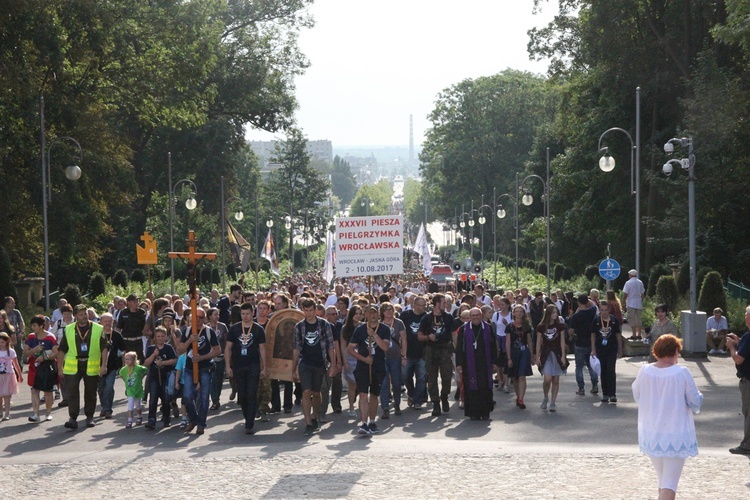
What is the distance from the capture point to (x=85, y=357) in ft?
54.3

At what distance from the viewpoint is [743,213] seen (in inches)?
1481

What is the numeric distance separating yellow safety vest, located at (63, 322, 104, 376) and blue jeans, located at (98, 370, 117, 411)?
2.60ft

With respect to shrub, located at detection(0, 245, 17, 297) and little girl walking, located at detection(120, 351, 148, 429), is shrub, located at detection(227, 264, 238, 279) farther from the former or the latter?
little girl walking, located at detection(120, 351, 148, 429)

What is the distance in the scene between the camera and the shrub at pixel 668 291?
3259 cm

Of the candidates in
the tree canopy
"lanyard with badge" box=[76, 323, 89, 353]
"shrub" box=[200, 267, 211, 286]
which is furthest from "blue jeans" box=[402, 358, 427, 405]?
"shrub" box=[200, 267, 211, 286]

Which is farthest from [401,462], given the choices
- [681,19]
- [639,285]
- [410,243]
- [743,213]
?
[410,243]

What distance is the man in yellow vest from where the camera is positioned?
54.1 feet

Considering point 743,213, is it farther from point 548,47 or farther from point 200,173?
point 200,173

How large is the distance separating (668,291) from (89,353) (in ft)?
66.5

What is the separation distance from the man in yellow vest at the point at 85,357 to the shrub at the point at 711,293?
17515mm

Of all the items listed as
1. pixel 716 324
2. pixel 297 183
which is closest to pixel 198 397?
pixel 716 324

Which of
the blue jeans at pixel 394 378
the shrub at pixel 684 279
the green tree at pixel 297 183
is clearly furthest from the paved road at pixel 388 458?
the green tree at pixel 297 183

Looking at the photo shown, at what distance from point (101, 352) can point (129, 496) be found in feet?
18.1

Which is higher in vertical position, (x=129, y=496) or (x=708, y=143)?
(x=708, y=143)
